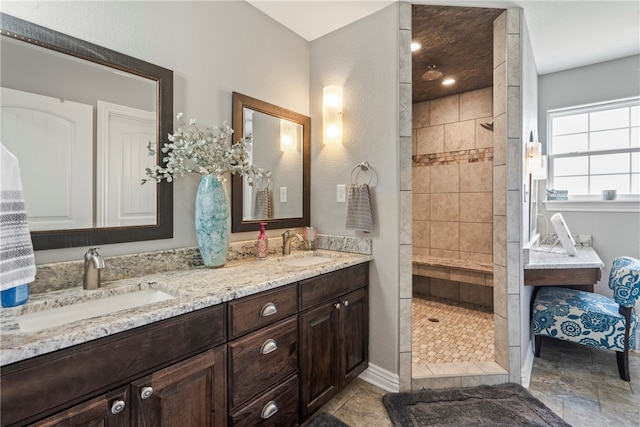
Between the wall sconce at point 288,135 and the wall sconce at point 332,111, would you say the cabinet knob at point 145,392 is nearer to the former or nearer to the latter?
the wall sconce at point 288,135

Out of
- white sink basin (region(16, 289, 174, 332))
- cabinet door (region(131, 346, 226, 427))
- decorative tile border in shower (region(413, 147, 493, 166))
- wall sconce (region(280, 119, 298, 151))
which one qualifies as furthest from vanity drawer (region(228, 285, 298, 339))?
decorative tile border in shower (region(413, 147, 493, 166))

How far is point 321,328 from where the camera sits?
5.68 feet

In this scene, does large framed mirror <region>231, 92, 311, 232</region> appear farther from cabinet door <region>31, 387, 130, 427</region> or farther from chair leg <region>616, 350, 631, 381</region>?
chair leg <region>616, 350, 631, 381</region>

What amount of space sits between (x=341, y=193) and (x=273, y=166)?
57cm

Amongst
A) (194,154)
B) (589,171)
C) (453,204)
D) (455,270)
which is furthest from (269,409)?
(589,171)

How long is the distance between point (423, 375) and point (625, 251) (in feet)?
8.35

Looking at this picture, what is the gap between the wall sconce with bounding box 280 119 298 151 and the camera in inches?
90.2

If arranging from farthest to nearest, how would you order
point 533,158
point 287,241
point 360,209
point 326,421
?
point 533,158, point 287,241, point 360,209, point 326,421

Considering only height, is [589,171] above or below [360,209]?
above

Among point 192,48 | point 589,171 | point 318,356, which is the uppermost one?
point 192,48

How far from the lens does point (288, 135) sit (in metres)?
2.34

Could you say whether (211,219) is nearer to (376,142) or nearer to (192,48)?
(192,48)

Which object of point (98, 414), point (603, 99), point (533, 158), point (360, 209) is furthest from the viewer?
point (603, 99)

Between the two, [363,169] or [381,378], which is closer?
[381,378]
